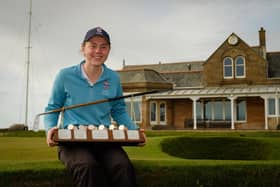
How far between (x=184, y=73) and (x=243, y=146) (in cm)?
2648

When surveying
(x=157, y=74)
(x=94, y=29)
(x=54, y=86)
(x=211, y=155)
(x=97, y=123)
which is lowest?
(x=211, y=155)

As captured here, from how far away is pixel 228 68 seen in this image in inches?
1335

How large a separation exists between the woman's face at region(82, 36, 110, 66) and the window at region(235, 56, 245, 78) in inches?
1210

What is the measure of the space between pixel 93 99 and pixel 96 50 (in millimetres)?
486

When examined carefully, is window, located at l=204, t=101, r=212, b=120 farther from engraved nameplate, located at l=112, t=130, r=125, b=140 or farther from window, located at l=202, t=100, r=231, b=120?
engraved nameplate, located at l=112, t=130, r=125, b=140

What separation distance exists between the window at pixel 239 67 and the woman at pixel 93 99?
30432mm

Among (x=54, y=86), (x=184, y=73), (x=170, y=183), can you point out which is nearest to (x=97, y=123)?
(x=54, y=86)

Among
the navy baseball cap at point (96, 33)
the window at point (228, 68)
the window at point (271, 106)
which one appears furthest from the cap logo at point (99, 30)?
the window at point (228, 68)

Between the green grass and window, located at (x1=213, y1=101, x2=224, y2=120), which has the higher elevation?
window, located at (x1=213, y1=101, x2=224, y2=120)

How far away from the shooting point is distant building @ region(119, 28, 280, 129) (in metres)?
31.2

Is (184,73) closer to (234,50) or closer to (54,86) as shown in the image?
(234,50)

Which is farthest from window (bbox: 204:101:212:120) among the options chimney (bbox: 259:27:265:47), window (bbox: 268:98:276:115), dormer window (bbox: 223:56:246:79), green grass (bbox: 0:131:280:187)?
green grass (bbox: 0:131:280:187)

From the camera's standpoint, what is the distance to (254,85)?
3275 cm

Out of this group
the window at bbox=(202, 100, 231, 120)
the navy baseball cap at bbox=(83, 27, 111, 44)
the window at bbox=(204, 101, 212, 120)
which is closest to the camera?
the navy baseball cap at bbox=(83, 27, 111, 44)
